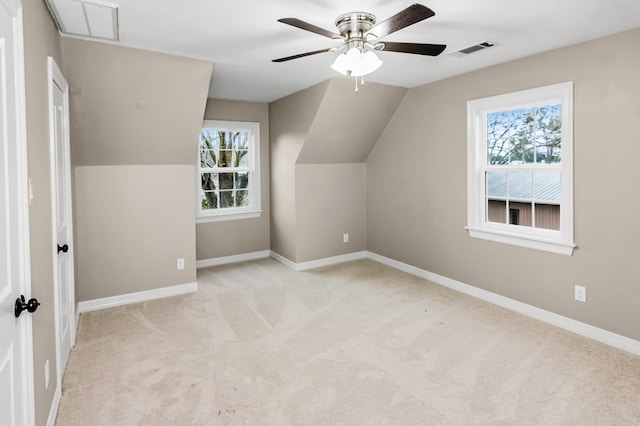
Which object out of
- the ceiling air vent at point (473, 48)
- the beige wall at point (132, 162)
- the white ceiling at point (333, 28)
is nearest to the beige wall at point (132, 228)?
the beige wall at point (132, 162)

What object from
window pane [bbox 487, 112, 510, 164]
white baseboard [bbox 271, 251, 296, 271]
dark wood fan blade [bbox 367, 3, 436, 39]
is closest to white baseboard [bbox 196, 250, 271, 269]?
white baseboard [bbox 271, 251, 296, 271]

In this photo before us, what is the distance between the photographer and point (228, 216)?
5.52m

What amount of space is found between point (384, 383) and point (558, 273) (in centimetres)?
194

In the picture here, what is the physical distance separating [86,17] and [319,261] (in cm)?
375

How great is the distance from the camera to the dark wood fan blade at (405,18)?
6.11ft

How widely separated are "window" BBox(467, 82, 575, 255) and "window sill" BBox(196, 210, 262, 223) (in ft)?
9.92

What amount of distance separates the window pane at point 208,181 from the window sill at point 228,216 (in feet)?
1.30

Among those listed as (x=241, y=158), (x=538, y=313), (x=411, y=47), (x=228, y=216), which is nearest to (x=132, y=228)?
(x=228, y=216)

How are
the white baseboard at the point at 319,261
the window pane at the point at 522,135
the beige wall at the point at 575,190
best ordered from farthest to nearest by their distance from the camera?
1. the white baseboard at the point at 319,261
2. the window pane at the point at 522,135
3. the beige wall at the point at 575,190

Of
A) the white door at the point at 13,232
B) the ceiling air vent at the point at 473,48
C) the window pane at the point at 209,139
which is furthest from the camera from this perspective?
the window pane at the point at 209,139

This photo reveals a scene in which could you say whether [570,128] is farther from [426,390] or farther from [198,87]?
[198,87]

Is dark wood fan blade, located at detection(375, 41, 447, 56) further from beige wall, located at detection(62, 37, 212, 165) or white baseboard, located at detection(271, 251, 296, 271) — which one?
white baseboard, located at detection(271, 251, 296, 271)

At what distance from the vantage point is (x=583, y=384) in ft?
8.25

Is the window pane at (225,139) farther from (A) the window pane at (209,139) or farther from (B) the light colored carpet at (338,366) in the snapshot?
(B) the light colored carpet at (338,366)
